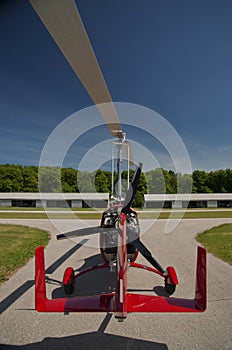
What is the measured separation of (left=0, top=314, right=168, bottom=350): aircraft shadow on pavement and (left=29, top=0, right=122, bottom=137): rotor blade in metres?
3.19

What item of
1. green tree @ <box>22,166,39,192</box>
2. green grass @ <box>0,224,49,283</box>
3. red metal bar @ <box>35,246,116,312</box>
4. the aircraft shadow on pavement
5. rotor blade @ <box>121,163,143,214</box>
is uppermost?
green tree @ <box>22,166,39,192</box>

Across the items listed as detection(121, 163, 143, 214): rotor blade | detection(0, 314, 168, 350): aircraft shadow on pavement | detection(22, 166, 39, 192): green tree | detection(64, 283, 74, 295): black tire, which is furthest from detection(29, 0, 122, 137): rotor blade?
detection(22, 166, 39, 192): green tree

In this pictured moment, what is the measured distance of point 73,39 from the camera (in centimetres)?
189

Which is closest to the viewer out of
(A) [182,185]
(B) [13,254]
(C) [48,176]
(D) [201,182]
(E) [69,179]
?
(A) [182,185]

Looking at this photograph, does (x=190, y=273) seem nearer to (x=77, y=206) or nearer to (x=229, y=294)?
(x=229, y=294)

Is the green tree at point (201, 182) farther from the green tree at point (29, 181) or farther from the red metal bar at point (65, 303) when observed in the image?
the red metal bar at point (65, 303)

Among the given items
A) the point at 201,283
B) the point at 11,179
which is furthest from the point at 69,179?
the point at 201,283

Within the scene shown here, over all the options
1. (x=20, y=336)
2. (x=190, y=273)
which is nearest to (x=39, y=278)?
(x=20, y=336)

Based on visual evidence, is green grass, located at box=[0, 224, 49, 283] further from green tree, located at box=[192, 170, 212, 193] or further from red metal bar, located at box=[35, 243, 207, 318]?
green tree, located at box=[192, 170, 212, 193]

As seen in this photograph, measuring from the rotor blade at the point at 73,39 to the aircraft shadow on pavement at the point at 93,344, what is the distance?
3.19m

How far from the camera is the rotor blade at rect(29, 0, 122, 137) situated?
1.64 m

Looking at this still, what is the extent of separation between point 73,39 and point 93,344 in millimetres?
3430

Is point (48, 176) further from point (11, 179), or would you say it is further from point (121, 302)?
point (11, 179)

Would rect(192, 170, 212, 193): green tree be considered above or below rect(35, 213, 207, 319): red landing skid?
above
